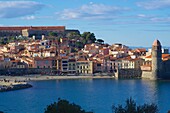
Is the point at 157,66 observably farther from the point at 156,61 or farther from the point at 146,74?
the point at 146,74

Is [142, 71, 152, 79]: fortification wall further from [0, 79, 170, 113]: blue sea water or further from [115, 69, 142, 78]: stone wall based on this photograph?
[0, 79, 170, 113]: blue sea water

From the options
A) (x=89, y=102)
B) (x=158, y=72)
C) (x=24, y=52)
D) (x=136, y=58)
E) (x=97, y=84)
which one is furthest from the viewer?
(x=24, y=52)

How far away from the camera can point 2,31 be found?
72125 mm

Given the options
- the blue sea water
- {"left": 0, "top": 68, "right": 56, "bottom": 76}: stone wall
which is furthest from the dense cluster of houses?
the blue sea water

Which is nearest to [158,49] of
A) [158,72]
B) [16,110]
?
[158,72]

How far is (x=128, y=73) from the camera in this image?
48469 mm

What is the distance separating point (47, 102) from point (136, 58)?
78.0ft

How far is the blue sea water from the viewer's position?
1048 inches

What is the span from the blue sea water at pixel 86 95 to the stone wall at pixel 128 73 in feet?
21.9

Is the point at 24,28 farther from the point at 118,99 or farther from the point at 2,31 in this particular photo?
the point at 118,99

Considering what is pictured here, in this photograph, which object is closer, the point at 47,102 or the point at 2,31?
the point at 47,102

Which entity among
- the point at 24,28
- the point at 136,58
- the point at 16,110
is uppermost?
the point at 24,28

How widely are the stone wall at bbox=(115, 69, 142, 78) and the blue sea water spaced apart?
6.67 metres

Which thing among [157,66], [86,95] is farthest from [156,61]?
[86,95]
